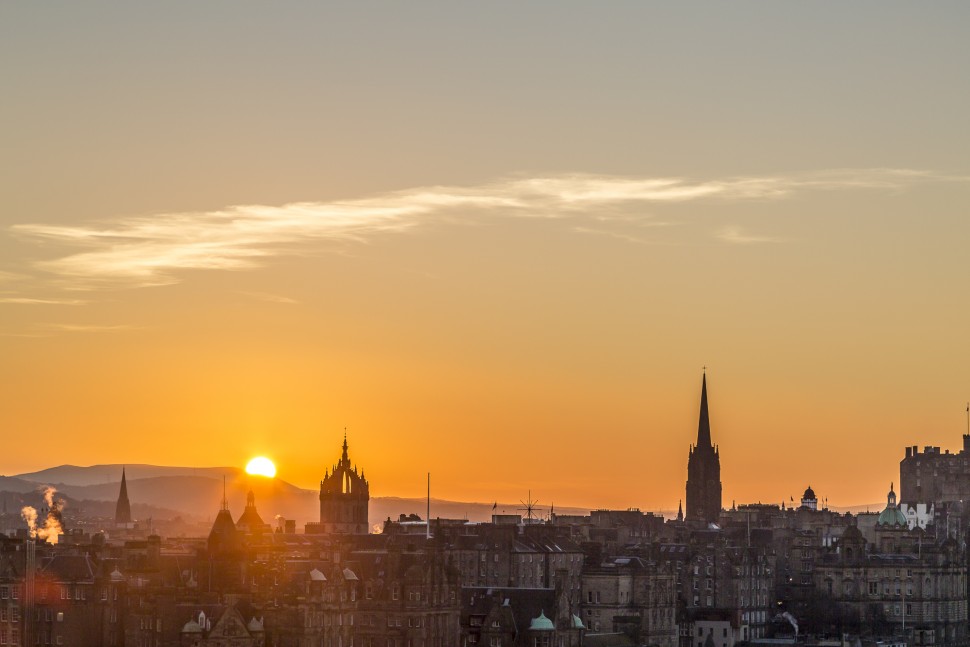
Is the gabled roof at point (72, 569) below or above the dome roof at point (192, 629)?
above

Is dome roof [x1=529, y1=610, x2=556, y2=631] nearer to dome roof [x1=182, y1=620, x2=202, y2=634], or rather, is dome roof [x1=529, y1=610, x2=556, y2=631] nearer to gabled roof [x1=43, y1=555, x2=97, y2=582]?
dome roof [x1=182, y1=620, x2=202, y2=634]

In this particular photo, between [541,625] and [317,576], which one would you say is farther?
[541,625]

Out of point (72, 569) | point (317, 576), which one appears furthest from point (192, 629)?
point (72, 569)

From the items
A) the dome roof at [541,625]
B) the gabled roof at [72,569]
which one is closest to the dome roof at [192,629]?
the gabled roof at [72,569]

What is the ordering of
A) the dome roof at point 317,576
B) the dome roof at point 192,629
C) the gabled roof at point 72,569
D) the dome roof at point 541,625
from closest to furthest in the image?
the dome roof at point 192,629, the dome roof at point 317,576, the gabled roof at point 72,569, the dome roof at point 541,625

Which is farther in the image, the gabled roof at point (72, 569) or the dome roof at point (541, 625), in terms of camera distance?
the dome roof at point (541, 625)

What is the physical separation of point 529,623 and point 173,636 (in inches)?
1362

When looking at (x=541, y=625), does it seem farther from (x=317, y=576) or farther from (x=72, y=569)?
(x=72, y=569)

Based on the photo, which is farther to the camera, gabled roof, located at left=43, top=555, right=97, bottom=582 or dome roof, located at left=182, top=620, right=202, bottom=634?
gabled roof, located at left=43, top=555, right=97, bottom=582

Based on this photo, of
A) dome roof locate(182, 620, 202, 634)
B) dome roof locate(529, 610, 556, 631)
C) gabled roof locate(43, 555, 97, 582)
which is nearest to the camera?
dome roof locate(182, 620, 202, 634)

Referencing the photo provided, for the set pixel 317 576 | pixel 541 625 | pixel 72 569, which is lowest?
pixel 541 625

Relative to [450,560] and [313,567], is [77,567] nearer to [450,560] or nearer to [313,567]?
[313,567]

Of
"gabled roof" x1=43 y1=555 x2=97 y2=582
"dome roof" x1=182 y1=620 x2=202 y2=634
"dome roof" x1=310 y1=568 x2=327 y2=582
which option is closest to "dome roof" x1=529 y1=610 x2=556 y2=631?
"dome roof" x1=310 y1=568 x2=327 y2=582

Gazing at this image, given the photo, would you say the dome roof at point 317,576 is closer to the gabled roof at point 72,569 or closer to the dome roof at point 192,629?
the dome roof at point 192,629
